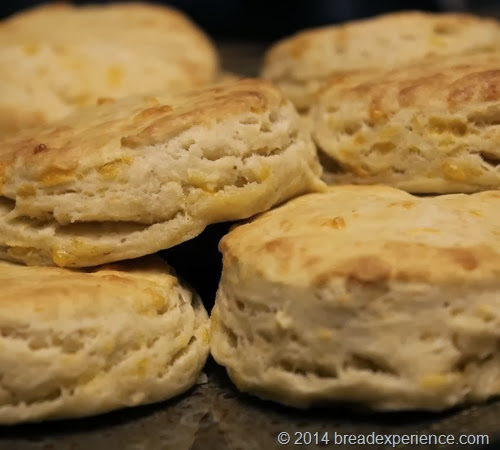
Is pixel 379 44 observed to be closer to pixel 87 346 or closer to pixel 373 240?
pixel 373 240

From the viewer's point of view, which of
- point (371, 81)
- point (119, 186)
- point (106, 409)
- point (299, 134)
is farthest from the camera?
point (371, 81)

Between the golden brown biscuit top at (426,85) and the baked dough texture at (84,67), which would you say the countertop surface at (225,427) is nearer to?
the golden brown biscuit top at (426,85)

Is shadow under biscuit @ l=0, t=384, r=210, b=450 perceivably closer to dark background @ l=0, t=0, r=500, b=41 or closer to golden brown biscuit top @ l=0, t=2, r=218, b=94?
golden brown biscuit top @ l=0, t=2, r=218, b=94

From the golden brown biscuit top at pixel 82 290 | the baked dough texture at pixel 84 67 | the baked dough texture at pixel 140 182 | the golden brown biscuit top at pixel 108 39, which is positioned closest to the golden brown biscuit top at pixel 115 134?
the baked dough texture at pixel 140 182

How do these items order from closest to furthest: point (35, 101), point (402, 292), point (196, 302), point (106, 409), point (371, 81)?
point (402, 292), point (106, 409), point (196, 302), point (371, 81), point (35, 101)

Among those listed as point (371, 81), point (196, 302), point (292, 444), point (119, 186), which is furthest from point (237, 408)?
point (371, 81)

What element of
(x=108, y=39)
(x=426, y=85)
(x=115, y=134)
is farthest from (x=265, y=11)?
(x=115, y=134)

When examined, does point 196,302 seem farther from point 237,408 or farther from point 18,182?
point 18,182
